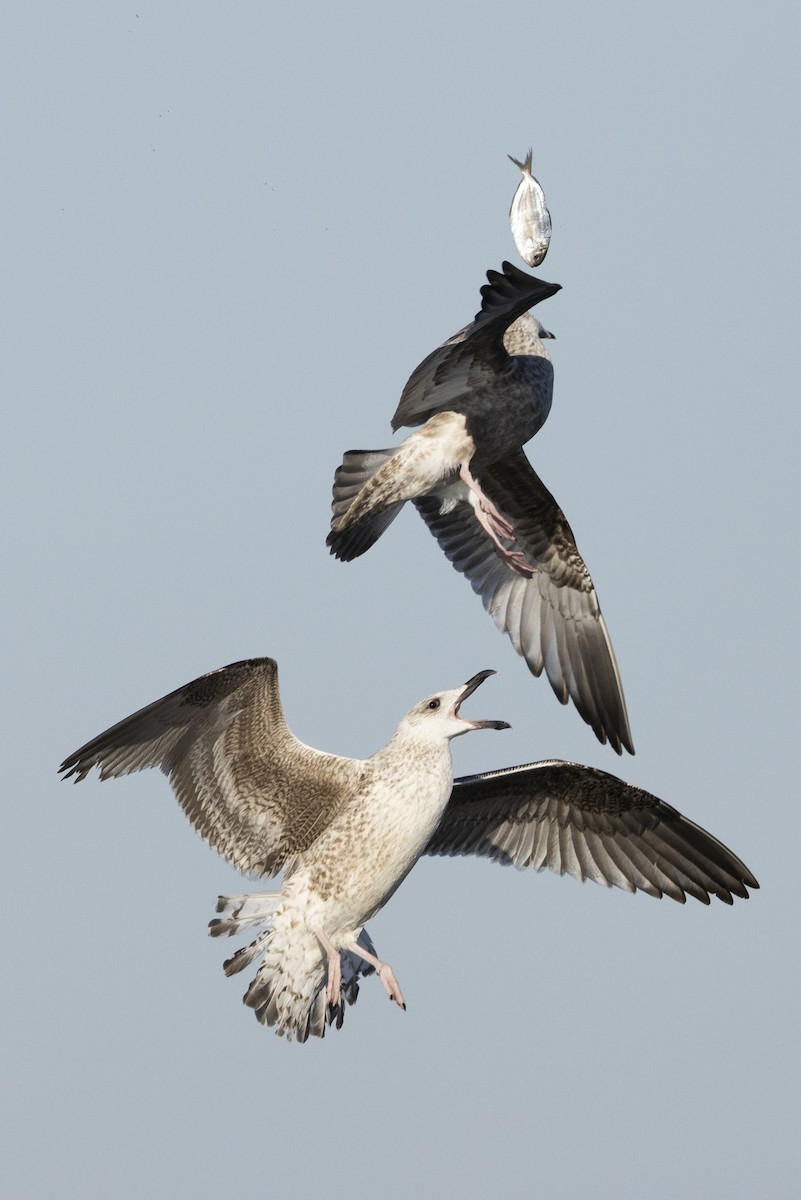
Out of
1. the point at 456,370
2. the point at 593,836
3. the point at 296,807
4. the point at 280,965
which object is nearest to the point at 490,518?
the point at 456,370

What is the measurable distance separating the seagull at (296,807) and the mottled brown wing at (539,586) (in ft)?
6.34

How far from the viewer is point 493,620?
15.7 meters

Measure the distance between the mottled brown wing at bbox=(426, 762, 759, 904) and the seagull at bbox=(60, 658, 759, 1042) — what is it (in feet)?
0.87

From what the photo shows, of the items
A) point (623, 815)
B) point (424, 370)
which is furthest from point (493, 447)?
point (623, 815)

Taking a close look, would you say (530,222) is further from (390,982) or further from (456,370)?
(390,982)

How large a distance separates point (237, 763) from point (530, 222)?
11.9 feet

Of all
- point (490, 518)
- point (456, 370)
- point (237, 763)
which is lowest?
point (237, 763)

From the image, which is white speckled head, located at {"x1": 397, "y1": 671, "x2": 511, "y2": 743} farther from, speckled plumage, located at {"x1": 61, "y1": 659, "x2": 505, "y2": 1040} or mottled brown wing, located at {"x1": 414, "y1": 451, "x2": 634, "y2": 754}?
mottled brown wing, located at {"x1": 414, "y1": 451, "x2": 634, "y2": 754}

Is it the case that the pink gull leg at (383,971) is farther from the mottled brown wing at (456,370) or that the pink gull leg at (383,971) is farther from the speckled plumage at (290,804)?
the mottled brown wing at (456,370)

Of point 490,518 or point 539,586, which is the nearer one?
point 490,518

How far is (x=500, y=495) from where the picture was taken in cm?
1555

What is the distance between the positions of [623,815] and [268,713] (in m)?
2.56

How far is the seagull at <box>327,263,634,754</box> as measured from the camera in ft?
45.4

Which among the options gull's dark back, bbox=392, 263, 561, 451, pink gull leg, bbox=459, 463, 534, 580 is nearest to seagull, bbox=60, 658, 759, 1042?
pink gull leg, bbox=459, 463, 534, 580
